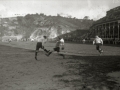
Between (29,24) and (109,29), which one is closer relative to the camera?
(109,29)

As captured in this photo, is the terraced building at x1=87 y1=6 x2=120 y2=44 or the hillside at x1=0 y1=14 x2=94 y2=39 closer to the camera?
the terraced building at x1=87 y1=6 x2=120 y2=44

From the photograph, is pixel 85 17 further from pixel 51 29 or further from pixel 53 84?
pixel 53 84

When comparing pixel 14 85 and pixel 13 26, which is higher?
pixel 13 26

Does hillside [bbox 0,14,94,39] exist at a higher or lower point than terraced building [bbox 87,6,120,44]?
higher

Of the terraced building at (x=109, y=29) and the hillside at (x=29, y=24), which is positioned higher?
the hillside at (x=29, y=24)

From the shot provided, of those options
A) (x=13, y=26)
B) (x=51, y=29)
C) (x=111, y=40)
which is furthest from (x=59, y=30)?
(x=111, y=40)

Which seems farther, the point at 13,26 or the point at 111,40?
the point at 13,26

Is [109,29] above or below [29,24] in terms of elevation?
below

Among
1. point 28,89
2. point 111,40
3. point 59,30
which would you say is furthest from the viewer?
point 59,30

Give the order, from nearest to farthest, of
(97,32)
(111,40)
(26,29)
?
(111,40) → (97,32) → (26,29)

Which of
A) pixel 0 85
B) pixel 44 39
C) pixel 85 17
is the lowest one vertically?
pixel 0 85

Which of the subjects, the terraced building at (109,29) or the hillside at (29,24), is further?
the hillside at (29,24)
